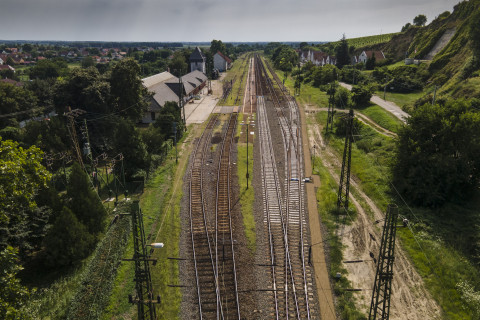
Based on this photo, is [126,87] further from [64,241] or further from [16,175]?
[16,175]

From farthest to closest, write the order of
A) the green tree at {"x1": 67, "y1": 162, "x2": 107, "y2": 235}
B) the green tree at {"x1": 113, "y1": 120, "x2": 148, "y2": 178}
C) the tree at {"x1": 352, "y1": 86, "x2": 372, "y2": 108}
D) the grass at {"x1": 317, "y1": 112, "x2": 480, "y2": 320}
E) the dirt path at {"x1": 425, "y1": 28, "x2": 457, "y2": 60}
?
the dirt path at {"x1": 425, "y1": 28, "x2": 457, "y2": 60}, the tree at {"x1": 352, "y1": 86, "x2": 372, "y2": 108}, the green tree at {"x1": 113, "y1": 120, "x2": 148, "y2": 178}, the green tree at {"x1": 67, "y1": 162, "x2": 107, "y2": 235}, the grass at {"x1": 317, "y1": 112, "x2": 480, "y2": 320}

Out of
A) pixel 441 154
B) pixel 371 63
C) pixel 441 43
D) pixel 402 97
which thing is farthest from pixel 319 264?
pixel 371 63

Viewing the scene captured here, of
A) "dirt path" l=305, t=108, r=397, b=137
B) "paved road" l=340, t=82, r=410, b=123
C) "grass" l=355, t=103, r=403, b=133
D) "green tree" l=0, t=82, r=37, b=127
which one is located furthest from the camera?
"paved road" l=340, t=82, r=410, b=123

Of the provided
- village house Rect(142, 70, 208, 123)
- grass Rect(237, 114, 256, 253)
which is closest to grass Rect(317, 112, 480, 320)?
grass Rect(237, 114, 256, 253)

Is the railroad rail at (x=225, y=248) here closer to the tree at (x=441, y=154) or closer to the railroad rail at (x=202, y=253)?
the railroad rail at (x=202, y=253)

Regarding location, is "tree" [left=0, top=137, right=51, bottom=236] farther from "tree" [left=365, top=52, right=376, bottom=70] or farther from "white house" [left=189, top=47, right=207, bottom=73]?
"white house" [left=189, top=47, right=207, bottom=73]

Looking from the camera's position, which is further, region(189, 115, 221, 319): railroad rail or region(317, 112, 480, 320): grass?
region(317, 112, 480, 320): grass

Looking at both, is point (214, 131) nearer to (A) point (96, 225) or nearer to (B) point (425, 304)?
(A) point (96, 225)

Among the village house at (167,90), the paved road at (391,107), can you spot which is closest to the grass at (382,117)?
the paved road at (391,107)
